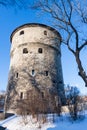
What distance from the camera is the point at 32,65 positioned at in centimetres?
2264

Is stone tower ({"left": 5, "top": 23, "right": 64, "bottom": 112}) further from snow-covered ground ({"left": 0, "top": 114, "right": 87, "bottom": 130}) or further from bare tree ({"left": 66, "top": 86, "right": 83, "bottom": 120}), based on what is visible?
snow-covered ground ({"left": 0, "top": 114, "right": 87, "bottom": 130})

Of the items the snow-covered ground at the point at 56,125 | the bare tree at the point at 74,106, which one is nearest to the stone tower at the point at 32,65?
the bare tree at the point at 74,106

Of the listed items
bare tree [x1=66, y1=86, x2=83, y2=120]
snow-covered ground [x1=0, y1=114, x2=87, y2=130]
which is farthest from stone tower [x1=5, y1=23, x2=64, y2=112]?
snow-covered ground [x1=0, y1=114, x2=87, y2=130]

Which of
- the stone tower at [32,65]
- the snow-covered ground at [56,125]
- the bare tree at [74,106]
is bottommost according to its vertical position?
the snow-covered ground at [56,125]

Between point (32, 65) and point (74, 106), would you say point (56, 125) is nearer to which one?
point (74, 106)

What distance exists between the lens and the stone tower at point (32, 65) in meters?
21.9

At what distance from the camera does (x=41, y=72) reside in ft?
73.5

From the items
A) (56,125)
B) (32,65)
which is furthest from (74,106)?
(32,65)

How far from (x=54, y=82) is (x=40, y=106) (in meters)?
10.5

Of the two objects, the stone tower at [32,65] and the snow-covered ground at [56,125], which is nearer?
the snow-covered ground at [56,125]

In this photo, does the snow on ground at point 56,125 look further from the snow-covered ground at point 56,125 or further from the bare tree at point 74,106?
the bare tree at point 74,106

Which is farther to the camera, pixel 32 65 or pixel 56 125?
pixel 32 65

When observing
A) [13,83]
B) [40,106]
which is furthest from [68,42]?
[13,83]

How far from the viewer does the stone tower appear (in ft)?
71.8
